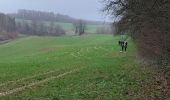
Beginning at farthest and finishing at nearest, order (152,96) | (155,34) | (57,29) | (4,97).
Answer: (57,29), (155,34), (4,97), (152,96)

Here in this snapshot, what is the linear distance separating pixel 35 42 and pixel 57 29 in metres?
77.7

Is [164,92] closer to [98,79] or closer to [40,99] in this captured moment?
[40,99]

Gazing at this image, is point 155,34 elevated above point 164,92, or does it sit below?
above

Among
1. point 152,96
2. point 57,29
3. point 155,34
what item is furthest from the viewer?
point 57,29

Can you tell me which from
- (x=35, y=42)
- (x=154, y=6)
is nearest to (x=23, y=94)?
(x=154, y=6)

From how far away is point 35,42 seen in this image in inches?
4272

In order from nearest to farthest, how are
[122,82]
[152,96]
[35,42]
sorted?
[152,96] < [122,82] < [35,42]

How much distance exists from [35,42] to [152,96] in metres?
94.6

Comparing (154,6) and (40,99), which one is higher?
(154,6)

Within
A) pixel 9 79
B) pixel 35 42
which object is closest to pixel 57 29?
pixel 35 42

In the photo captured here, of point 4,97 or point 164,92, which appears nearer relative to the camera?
point 164,92

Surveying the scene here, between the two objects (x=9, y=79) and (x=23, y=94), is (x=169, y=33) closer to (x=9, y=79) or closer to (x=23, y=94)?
(x=23, y=94)

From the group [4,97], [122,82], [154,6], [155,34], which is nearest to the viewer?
[4,97]

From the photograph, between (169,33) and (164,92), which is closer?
(164,92)
